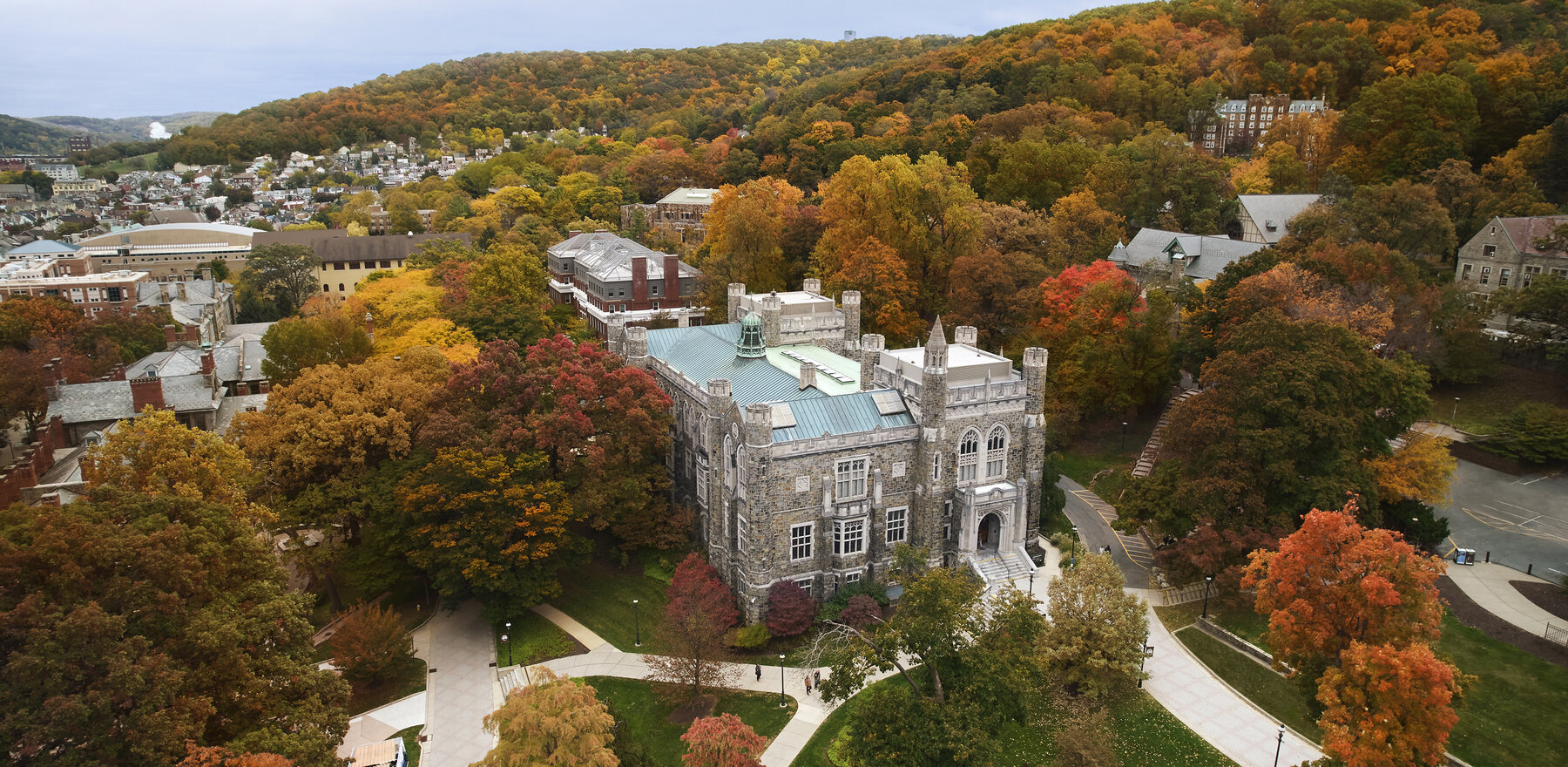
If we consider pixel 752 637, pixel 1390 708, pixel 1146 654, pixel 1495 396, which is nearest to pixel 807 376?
pixel 752 637

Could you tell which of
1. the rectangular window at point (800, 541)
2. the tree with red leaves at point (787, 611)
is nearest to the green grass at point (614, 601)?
the tree with red leaves at point (787, 611)

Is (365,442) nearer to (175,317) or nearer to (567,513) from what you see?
(567,513)

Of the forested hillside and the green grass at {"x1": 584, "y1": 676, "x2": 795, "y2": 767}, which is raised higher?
the forested hillside

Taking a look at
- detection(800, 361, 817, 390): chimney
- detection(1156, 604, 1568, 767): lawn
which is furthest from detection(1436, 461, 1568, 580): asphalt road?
detection(800, 361, 817, 390): chimney

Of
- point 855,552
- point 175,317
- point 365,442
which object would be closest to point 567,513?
point 365,442

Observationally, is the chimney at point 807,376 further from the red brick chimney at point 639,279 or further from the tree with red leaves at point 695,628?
the red brick chimney at point 639,279

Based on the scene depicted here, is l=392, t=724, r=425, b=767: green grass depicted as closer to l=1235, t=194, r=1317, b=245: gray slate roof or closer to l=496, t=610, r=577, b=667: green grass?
l=496, t=610, r=577, b=667: green grass
